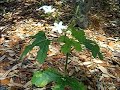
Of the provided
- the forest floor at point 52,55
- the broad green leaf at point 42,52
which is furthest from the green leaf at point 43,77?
the forest floor at point 52,55

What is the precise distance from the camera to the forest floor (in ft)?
8.34

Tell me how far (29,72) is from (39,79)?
2.37 feet

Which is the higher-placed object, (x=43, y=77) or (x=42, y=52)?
(x=42, y=52)

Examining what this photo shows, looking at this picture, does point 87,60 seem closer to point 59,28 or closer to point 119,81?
point 119,81

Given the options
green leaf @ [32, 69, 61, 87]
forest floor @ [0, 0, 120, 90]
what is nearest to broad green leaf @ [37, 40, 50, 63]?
green leaf @ [32, 69, 61, 87]

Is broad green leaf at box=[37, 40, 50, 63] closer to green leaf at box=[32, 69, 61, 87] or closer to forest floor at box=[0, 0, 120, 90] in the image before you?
green leaf at box=[32, 69, 61, 87]

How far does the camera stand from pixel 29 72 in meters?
2.58

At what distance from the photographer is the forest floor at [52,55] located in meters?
2.54

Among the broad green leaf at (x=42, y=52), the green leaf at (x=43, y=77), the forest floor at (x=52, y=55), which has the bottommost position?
the forest floor at (x=52, y=55)

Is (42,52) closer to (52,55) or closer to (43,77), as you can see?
(43,77)

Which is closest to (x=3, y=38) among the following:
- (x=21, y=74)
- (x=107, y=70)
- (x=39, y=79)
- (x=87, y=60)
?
(x=21, y=74)

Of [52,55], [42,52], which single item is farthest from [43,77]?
[52,55]

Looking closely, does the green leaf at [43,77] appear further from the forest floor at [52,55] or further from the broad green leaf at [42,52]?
the forest floor at [52,55]

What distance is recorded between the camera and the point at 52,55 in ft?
9.25
